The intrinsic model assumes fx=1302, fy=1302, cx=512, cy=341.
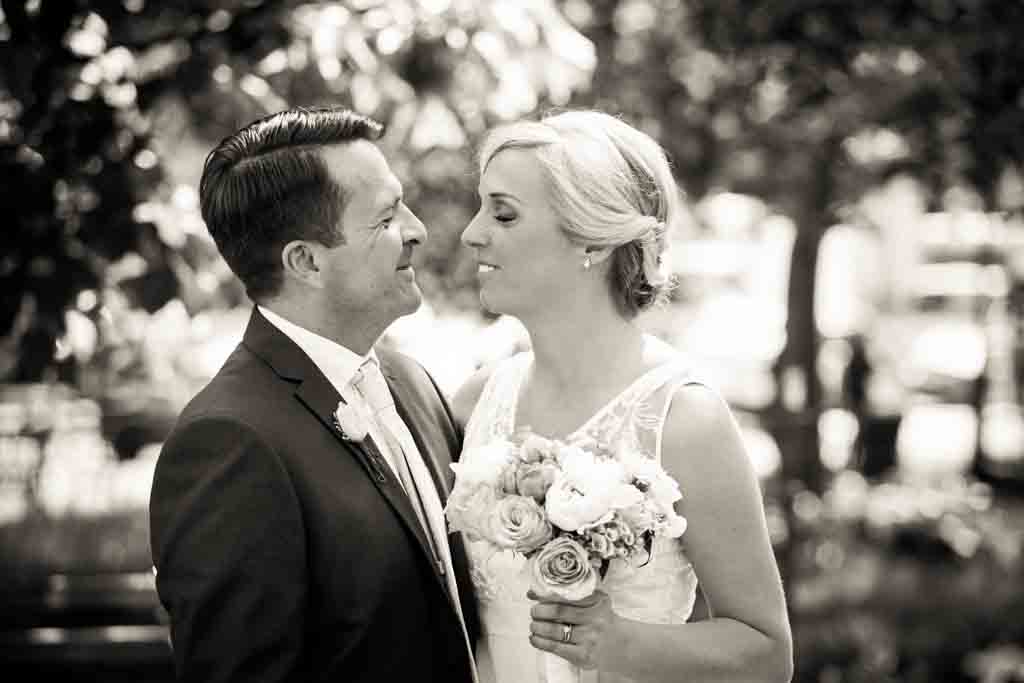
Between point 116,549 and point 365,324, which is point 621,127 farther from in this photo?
point 116,549

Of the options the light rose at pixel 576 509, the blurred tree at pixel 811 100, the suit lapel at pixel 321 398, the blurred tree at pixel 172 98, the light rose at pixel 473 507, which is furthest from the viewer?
the blurred tree at pixel 811 100

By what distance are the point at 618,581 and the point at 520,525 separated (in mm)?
470

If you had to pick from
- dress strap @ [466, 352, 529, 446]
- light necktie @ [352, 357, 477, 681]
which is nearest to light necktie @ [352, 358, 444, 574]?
light necktie @ [352, 357, 477, 681]

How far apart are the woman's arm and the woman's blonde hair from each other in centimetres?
44

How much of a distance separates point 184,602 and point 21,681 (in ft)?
16.6

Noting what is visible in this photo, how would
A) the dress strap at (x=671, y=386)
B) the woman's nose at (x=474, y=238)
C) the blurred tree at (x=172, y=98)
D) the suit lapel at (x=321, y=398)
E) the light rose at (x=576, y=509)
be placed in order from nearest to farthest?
the light rose at (x=576, y=509) < the suit lapel at (x=321, y=398) < the dress strap at (x=671, y=386) < the woman's nose at (x=474, y=238) < the blurred tree at (x=172, y=98)

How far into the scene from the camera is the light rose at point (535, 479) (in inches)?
111

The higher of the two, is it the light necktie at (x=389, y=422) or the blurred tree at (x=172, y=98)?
the blurred tree at (x=172, y=98)

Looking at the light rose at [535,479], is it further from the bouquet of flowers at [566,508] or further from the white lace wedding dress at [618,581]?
the white lace wedding dress at [618,581]

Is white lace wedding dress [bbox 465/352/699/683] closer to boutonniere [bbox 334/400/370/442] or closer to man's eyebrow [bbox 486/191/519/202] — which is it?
boutonniere [bbox 334/400/370/442]

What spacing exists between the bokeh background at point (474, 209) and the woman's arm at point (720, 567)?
1.17 meters

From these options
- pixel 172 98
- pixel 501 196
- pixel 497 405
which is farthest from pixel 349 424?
pixel 172 98

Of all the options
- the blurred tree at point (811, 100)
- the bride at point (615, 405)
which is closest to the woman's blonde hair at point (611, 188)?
the bride at point (615, 405)

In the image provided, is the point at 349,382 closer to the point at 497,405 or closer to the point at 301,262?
the point at 301,262
